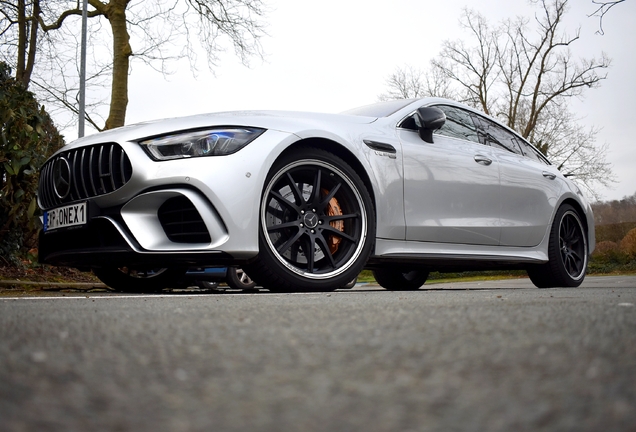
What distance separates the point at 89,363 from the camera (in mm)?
1240

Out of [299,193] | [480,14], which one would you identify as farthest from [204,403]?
[480,14]

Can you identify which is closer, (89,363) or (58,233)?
(89,363)

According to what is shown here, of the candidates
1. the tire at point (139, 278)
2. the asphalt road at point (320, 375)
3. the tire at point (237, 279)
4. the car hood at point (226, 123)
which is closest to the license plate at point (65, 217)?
the car hood at point (226, 123)

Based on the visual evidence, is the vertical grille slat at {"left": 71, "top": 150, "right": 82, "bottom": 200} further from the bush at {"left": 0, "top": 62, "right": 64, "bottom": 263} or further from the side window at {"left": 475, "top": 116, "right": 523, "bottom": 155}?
the side window at {"left": 475, "top": 116, "right": 523, "bottom": 155}

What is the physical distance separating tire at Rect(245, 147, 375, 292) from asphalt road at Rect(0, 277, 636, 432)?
2.14 m

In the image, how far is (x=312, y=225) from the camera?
424cm

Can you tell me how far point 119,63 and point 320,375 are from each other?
11.7m

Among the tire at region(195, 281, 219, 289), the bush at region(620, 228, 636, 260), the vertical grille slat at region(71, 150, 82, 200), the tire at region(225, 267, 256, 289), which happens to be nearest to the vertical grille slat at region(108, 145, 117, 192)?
the vertical grille slat at region(71, 150, 82, 200)

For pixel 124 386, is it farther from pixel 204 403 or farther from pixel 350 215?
pixel 350 215

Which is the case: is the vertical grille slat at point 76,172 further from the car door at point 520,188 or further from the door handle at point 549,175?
the door handle at point 549,175

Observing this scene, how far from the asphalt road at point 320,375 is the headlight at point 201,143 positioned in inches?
83.5

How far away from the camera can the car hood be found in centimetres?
403

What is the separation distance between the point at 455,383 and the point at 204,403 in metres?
0.36

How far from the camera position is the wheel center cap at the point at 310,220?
4.23 metres
